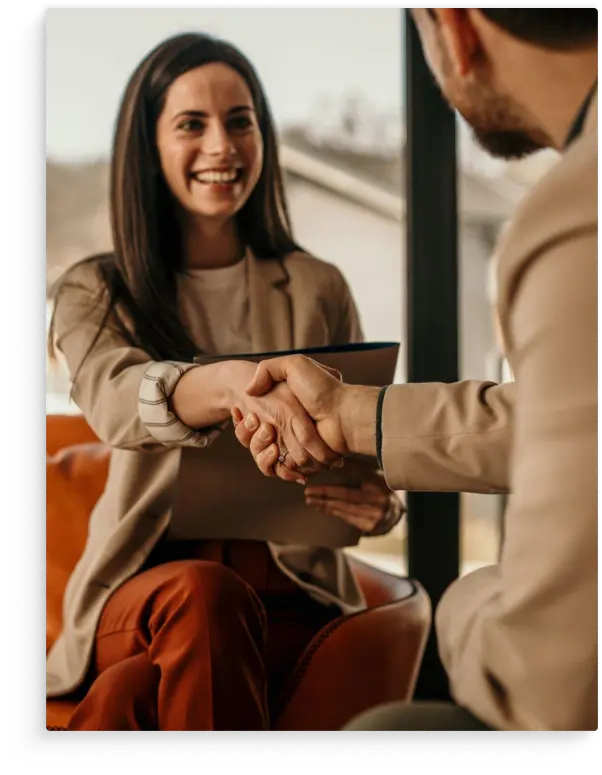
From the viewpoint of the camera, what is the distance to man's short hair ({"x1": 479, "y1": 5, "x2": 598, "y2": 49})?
3.98 ft

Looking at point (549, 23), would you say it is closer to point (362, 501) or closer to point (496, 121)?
point (496, 121)

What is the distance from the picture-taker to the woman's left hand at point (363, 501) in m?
1.41

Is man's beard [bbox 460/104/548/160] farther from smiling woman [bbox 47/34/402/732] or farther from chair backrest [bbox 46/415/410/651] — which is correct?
chair backrest [bbox 46/415/410/651]

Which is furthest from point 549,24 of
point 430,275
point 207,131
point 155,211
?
point 155,211

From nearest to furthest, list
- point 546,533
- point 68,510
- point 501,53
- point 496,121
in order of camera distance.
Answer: point 546,533 < point 501,53 < point 496,121 < point 68,510

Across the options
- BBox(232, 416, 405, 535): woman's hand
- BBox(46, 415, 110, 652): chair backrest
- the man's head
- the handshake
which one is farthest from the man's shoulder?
BBox(46, 415, 110, 652): chair backrest

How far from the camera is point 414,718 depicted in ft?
3.98

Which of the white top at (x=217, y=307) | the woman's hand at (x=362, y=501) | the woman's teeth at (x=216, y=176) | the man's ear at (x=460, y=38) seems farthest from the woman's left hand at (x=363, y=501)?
the man's ear at (x=460, y=38)

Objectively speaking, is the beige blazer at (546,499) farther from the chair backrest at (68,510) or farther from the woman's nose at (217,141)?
the woman's nose at (217,141)

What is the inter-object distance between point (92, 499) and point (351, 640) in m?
0.42

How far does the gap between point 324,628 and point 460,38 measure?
2.68ft

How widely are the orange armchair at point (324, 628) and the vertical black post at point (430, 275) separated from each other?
0.06 metres

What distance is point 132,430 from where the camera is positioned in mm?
1407

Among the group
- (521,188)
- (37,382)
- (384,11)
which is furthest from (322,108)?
(37,382)
